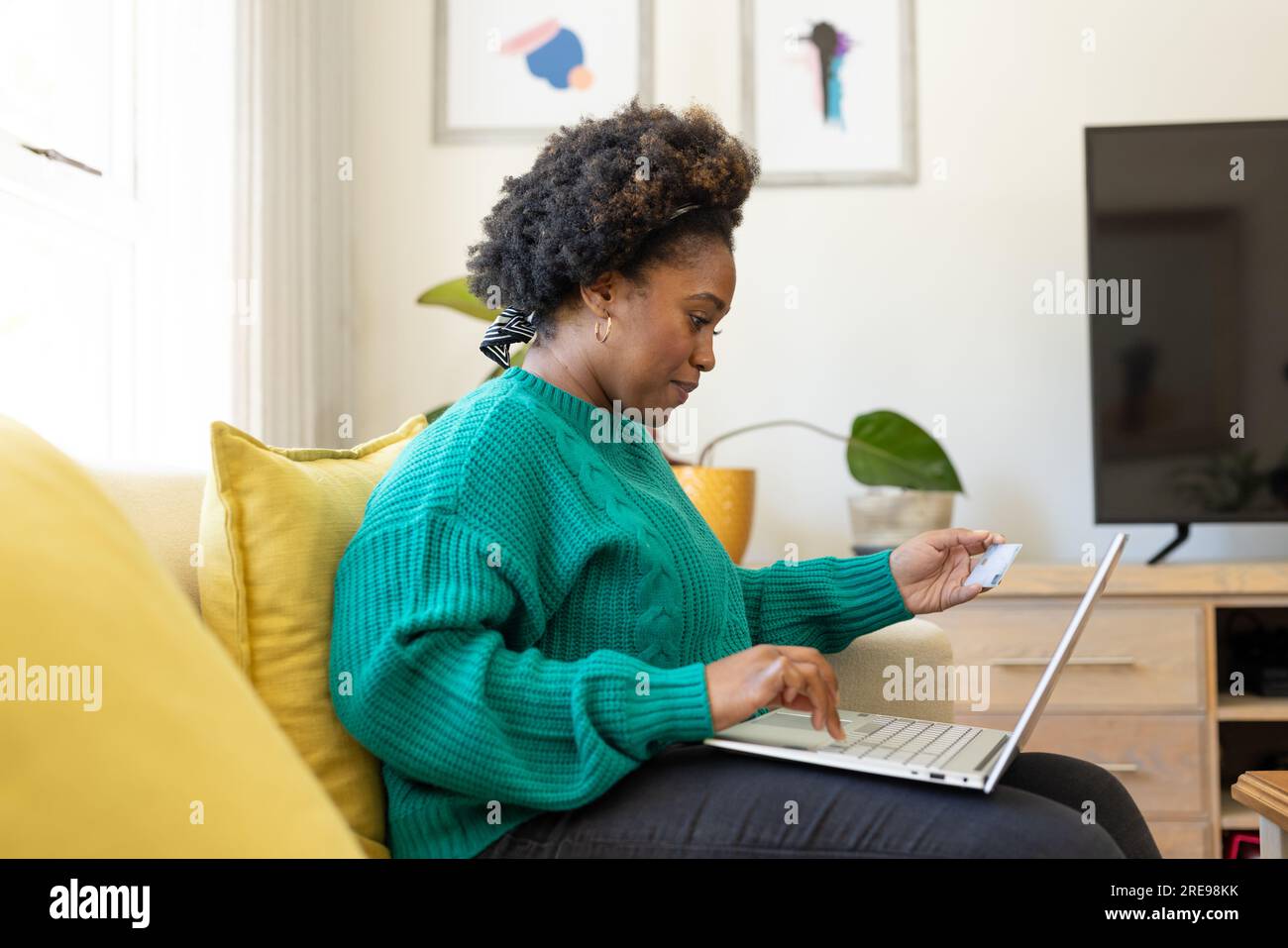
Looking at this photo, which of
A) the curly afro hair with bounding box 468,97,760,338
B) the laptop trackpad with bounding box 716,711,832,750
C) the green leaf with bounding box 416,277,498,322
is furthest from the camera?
the green leaf with bounding box 416,277,498,322

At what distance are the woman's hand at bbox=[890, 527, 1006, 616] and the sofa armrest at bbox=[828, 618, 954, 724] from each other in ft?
0.21

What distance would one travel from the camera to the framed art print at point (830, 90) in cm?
259

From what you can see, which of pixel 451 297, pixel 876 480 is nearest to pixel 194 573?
pixel 451 297

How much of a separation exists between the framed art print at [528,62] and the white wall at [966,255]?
0.21 ft

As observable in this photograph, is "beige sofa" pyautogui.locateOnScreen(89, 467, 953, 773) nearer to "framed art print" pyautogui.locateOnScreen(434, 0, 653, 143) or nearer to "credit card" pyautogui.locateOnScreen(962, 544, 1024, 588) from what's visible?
"credit card" pyautogui.locateOnScreen(962, 544, 1024, 588)

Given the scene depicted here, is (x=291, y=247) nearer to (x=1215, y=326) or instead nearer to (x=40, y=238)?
(x=40, y=238)

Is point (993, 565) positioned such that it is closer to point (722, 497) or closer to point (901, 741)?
point (901, 741)

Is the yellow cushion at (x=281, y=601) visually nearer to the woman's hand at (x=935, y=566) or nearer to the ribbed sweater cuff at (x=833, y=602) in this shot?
the ribbed sweater cuff at (x=833, y=602)

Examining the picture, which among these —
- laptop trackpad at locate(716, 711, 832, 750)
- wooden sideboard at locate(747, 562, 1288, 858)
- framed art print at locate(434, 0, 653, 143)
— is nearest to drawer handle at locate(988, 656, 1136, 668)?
wooden sideboard at locate(747, 562, 1288, 858)

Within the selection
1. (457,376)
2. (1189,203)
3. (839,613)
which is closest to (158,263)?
(457,376)

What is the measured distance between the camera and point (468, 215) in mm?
2645

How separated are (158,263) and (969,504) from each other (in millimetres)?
1817

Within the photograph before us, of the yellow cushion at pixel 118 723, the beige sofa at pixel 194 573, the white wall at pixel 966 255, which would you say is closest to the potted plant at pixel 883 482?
the white wall at pixel 966 255

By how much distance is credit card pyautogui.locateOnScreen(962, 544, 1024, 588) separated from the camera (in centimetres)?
118
